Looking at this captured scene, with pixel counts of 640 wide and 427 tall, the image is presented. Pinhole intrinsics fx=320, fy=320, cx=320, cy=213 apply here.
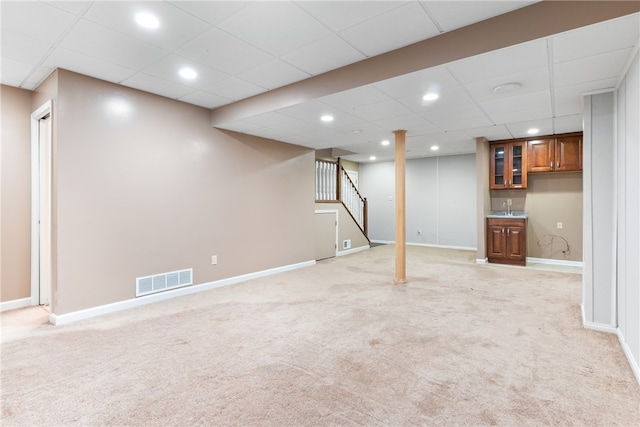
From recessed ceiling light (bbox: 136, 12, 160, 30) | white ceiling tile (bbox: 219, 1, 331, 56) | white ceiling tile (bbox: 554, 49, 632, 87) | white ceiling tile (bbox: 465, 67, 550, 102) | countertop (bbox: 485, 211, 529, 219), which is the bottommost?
countertop (bbox: 485, 211, 529, 219)

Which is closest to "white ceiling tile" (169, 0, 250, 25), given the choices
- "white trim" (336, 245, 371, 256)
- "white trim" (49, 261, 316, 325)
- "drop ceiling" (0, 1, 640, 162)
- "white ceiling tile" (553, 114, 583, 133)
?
"drop ceiling" (0, 1, 640, 162)

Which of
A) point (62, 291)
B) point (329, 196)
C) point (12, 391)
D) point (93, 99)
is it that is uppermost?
point (93, 99)

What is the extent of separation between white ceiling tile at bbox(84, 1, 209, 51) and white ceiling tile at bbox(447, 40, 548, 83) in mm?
2183

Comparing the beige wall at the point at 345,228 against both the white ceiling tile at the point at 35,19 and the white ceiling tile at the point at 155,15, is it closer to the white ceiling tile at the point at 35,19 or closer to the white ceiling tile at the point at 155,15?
the white ceiling tile at the point at 155,15

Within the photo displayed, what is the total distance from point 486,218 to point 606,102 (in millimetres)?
3629

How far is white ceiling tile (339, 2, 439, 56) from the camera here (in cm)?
241

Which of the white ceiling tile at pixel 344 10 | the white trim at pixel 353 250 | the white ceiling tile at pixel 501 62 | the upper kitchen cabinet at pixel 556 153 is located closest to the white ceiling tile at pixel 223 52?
the white ceiling tile at pixel 344 10

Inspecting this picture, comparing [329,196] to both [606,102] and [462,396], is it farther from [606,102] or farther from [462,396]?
[462,396]

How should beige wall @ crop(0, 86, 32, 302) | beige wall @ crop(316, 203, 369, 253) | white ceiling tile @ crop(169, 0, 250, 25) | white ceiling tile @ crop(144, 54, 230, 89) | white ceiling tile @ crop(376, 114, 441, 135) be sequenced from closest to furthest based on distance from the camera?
white ceiling tile @ crop(169, 0, 250, 25)
white ceiling tile @ crop(144, 54, 230, 89)
beige wall @ crop(0, 86, 32, 302)
white ceiling tile @ crop(376, 114, 441, 135)
beige wall @ crop(316, 203, 369, 253)

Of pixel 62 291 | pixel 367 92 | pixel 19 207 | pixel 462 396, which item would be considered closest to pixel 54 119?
pixel 19 207

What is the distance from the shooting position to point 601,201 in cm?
309

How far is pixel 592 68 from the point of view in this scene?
2773 mm

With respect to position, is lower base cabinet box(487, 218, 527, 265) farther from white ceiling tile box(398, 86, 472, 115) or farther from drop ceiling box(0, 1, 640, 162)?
white ceiling tile box(398, 86, 472, 115)

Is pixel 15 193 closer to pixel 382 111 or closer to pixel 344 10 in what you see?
pixel 344 10
